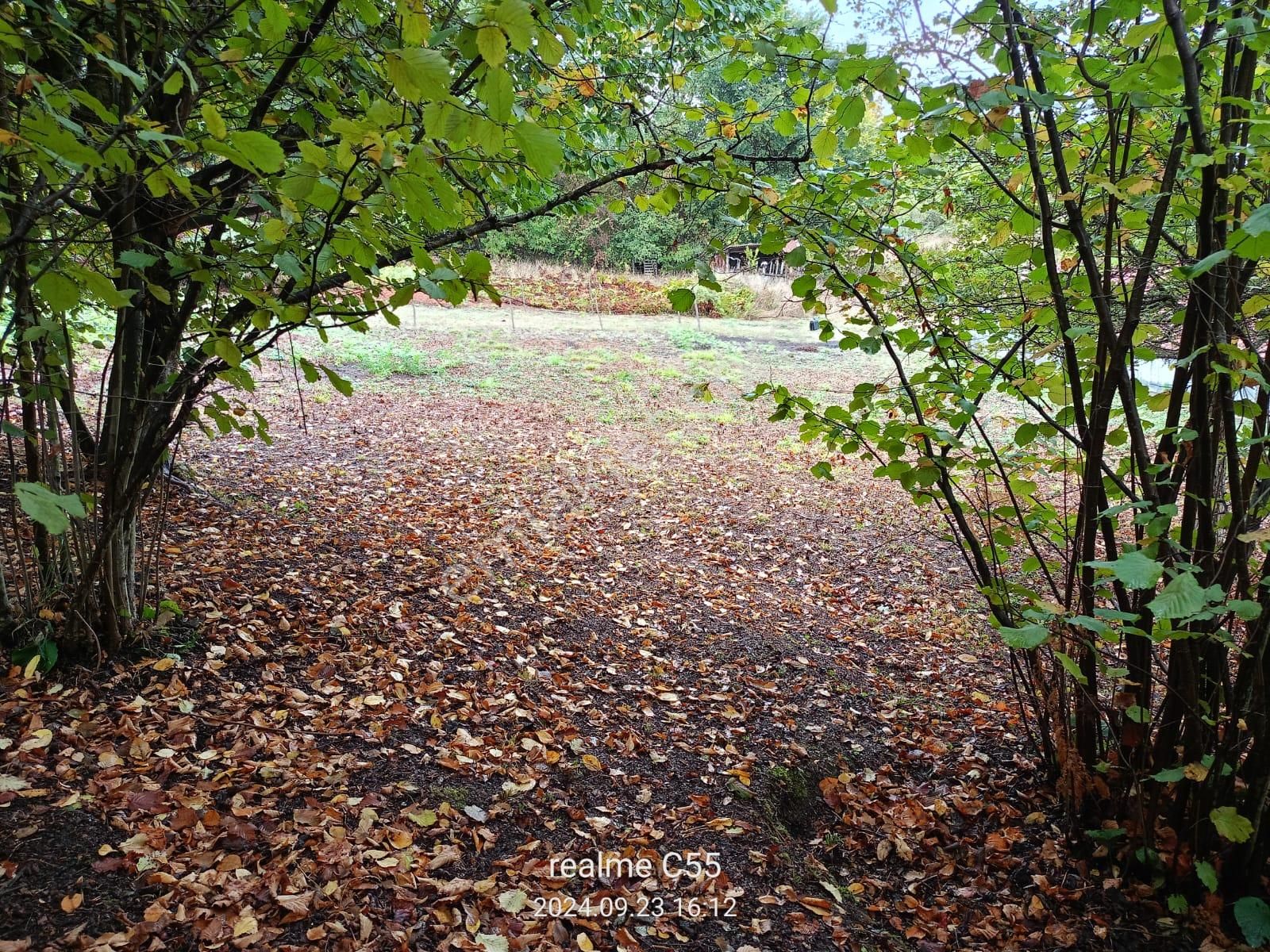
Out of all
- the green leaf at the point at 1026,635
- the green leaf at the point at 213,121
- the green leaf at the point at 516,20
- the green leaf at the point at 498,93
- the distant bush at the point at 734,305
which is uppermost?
the distant bush at the point at 734,305

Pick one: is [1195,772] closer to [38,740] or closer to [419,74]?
[419,74]

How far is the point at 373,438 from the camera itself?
7105mm

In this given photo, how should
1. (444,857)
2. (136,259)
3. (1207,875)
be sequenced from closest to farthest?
(136,259), (1207,875), (444,857)

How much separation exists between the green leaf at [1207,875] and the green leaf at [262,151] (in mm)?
3029

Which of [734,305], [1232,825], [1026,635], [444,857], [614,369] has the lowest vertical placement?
[444,857]

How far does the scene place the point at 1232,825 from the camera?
6.08ft

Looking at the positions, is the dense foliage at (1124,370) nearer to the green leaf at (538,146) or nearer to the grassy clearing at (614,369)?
the green leaf at (538,146)

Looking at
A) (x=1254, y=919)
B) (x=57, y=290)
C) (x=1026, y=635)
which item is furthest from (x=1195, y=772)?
(x=57, y=290)

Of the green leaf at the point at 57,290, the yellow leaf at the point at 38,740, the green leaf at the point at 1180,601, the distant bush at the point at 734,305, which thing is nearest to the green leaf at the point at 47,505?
the green leaf at the point at 57,290

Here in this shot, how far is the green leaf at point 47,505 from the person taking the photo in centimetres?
104

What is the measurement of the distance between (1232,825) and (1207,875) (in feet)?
0.88

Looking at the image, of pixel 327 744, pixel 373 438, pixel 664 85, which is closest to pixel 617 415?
pixel 373 438

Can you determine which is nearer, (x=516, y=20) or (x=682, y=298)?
(x=516, y=20)

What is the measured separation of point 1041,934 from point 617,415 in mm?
7952
